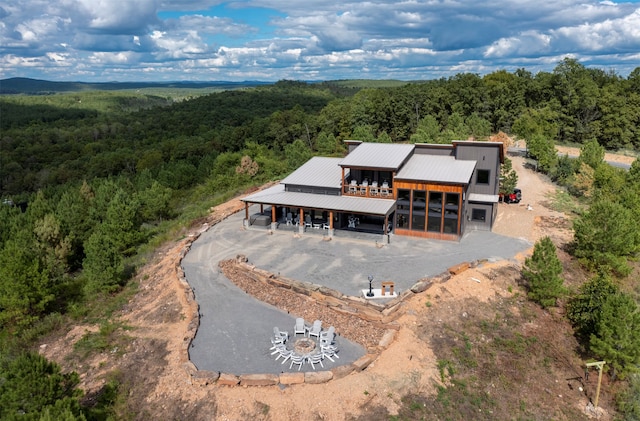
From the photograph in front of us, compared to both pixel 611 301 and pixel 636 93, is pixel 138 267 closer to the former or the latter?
pixel 611 301

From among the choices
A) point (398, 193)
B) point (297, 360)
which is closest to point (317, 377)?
point (297, 360)

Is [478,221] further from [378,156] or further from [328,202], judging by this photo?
[328,202]

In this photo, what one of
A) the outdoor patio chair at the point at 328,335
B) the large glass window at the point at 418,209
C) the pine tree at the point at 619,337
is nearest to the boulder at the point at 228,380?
the outdoor patio chair at the point at 328,335

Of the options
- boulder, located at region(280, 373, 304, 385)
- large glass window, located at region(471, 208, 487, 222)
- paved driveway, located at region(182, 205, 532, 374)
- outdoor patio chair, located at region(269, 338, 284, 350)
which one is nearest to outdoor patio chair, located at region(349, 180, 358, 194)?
paved driveway, located at region(182, 205, 532, 374)

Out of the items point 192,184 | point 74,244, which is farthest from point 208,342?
point 192,184

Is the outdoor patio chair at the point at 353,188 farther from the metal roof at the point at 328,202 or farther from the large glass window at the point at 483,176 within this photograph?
the large glass window at the point at 483,176

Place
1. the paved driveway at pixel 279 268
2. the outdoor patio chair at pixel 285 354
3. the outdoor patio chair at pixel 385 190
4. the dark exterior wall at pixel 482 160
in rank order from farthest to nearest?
1. the dark exterior wall at pixel 482 160
2. the outdoor patio chair at pixel 385 190
3. the paved driveway at pixel 279 268
4. the outdoor patio chair at pixel 285 354

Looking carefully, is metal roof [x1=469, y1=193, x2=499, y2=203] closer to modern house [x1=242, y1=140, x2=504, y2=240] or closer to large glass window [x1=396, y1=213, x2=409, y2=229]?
modern house [x1=242, y1=140, x2=504, y2=240]
